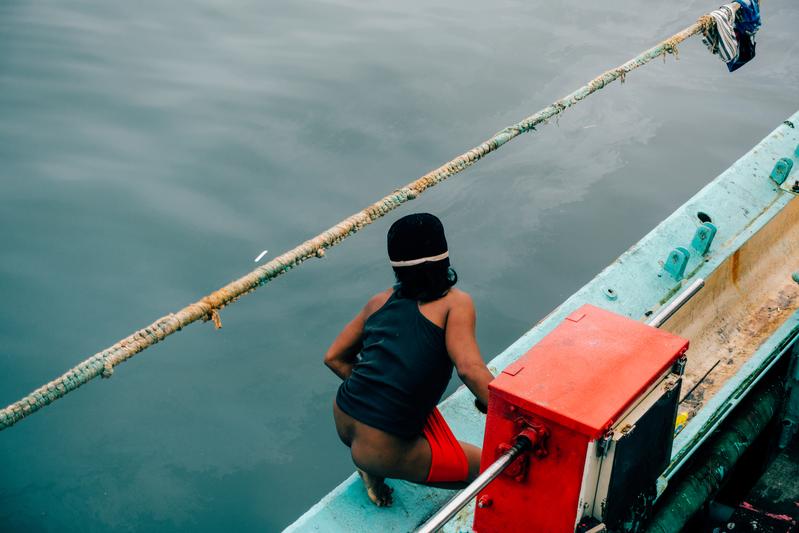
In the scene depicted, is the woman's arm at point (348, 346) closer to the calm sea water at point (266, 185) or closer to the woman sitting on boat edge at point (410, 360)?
the woman sitting on boat edge at point (410, 360)

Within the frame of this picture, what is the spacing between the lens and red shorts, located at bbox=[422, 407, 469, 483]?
2.45 meters

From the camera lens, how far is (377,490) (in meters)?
2.55

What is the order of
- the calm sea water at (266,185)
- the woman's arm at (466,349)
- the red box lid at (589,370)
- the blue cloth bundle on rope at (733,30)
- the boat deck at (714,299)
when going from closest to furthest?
the red box lid at (589,370) → the woman's arm at (466,349) → the boat deck at (714,299) → the blue cloth bundle on rope at (733,30) → the calm sea water at (266,185)

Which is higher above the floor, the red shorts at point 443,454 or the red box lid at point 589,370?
the red box lid at point 589,370

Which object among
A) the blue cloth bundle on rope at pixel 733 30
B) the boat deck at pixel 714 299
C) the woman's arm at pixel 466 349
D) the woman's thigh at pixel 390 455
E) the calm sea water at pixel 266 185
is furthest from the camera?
the calm sea water at pixel 266 185

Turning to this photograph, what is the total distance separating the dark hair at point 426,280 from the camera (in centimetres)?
227

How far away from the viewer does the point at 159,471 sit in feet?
12.6

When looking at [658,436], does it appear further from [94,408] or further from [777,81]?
[777,81]

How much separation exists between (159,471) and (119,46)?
13.9 feet

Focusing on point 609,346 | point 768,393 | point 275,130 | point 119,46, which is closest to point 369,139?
point 275,130

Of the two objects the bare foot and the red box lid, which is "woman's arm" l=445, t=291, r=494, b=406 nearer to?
the red box lid

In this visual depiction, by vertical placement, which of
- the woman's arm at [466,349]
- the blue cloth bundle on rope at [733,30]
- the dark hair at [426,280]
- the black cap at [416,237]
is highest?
the blue cloth bundle on rope at [733,30]

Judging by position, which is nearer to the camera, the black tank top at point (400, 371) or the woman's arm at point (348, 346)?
the black tank top at point (400, 371)

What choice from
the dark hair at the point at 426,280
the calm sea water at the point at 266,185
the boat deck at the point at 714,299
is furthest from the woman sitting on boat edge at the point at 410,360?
the calm sea water at the point at 266,185
